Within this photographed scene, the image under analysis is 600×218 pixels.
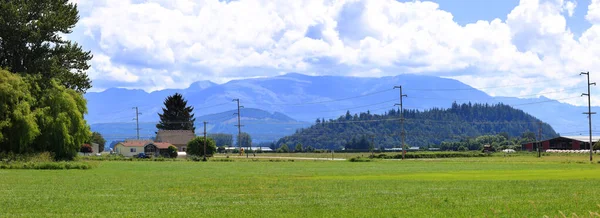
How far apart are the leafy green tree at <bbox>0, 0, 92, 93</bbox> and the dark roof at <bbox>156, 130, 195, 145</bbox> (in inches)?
3160

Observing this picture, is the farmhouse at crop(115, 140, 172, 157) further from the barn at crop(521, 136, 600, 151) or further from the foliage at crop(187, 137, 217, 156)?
the barn at crop(521, 136, 600, 151)

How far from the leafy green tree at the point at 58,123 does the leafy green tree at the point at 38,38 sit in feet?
7.13

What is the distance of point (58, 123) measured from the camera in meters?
69.0

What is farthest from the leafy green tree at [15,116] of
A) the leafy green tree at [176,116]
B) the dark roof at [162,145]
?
the leafy green tree at [176,116]

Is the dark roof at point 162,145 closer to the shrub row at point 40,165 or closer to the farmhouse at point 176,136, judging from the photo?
the farmhouse at point 176,136

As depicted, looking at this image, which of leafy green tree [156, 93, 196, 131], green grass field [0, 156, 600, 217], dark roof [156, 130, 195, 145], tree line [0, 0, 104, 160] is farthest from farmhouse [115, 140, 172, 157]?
green grass field [0, 156, 600, 217]

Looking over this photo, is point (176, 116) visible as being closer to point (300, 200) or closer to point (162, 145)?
point (162, 145)

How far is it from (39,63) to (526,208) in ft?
201

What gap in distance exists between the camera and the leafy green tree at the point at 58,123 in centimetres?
6812

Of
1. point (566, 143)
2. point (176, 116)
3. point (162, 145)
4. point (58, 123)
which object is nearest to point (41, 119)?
point (58, 123)

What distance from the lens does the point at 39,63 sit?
7262 centimetres

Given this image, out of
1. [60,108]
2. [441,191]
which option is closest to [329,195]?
[441,191]

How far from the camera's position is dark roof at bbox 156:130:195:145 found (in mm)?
158250

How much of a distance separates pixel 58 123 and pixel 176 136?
89.9 m
